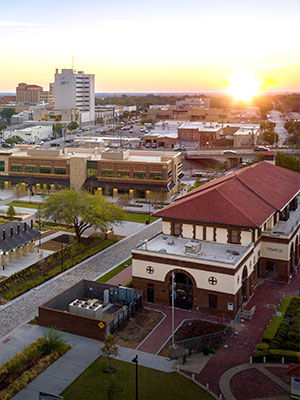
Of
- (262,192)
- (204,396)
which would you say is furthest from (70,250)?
(204,396)

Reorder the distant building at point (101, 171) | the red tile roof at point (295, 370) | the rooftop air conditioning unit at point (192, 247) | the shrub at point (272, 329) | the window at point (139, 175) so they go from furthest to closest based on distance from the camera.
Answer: the window at point (139, 175) < the distant building at point (101, 171) < the rooftop air conditioning unit at point (192, 247) < the shrub at point (272, 329) < the red tile roof at point (295, 370)

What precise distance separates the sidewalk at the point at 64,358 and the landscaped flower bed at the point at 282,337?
656 cm

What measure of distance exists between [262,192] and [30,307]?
26264 millimetres

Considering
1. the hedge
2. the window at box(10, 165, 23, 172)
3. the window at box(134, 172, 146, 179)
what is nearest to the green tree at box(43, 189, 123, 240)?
the window at box(134, 172, 146, 179)

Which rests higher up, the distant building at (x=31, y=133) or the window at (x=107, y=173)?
the distant building at (x=31, y=133)

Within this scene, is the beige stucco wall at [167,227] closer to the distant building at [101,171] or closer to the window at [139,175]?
the distant building at [101,171]

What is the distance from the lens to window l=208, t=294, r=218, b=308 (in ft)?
135

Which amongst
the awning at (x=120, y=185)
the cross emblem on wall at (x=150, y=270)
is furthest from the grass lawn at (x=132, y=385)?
the awning at (x=120, y=185)

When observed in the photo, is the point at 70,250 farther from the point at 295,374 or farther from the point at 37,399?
the point at 295,374

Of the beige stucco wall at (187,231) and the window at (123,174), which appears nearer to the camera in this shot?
the beige stucco wall at (187,231)

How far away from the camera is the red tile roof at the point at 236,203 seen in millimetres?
45250

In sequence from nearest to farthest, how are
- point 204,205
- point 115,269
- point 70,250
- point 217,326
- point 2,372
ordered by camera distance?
point 2,372 → point 217,326 → point 204,205 → point 115,269 → point 70,250

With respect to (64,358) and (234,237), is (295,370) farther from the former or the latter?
(234,237)

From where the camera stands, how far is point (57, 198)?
6047 centimetres
